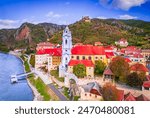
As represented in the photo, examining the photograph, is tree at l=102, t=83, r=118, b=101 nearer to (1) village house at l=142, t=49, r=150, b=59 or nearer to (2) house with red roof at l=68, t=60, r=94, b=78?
(2) house with red roof at l=68, t=60, r=94, b=78

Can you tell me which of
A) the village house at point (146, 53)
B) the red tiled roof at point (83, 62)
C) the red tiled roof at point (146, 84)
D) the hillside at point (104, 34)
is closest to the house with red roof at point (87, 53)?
the red tiled roof at point (83, 62)

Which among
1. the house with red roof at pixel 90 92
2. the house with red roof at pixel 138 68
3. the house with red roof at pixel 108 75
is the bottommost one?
the house with red roof at pixel 90 92

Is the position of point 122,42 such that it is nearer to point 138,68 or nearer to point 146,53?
point 146,53

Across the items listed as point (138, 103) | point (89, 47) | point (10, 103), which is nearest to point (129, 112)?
point (138, 103)

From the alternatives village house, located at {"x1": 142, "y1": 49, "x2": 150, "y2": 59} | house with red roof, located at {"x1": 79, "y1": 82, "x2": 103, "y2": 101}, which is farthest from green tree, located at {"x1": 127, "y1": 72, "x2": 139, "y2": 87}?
village house, located at {"x1": 142, "y1": 49, "x2": 150, "y2": 59}

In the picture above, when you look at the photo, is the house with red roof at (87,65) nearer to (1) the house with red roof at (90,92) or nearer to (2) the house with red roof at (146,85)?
(1) the house with red roof at (90,92)

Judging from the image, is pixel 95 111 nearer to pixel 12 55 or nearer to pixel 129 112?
pixel 129 112

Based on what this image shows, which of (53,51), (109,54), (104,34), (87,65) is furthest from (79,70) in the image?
(104,34)
